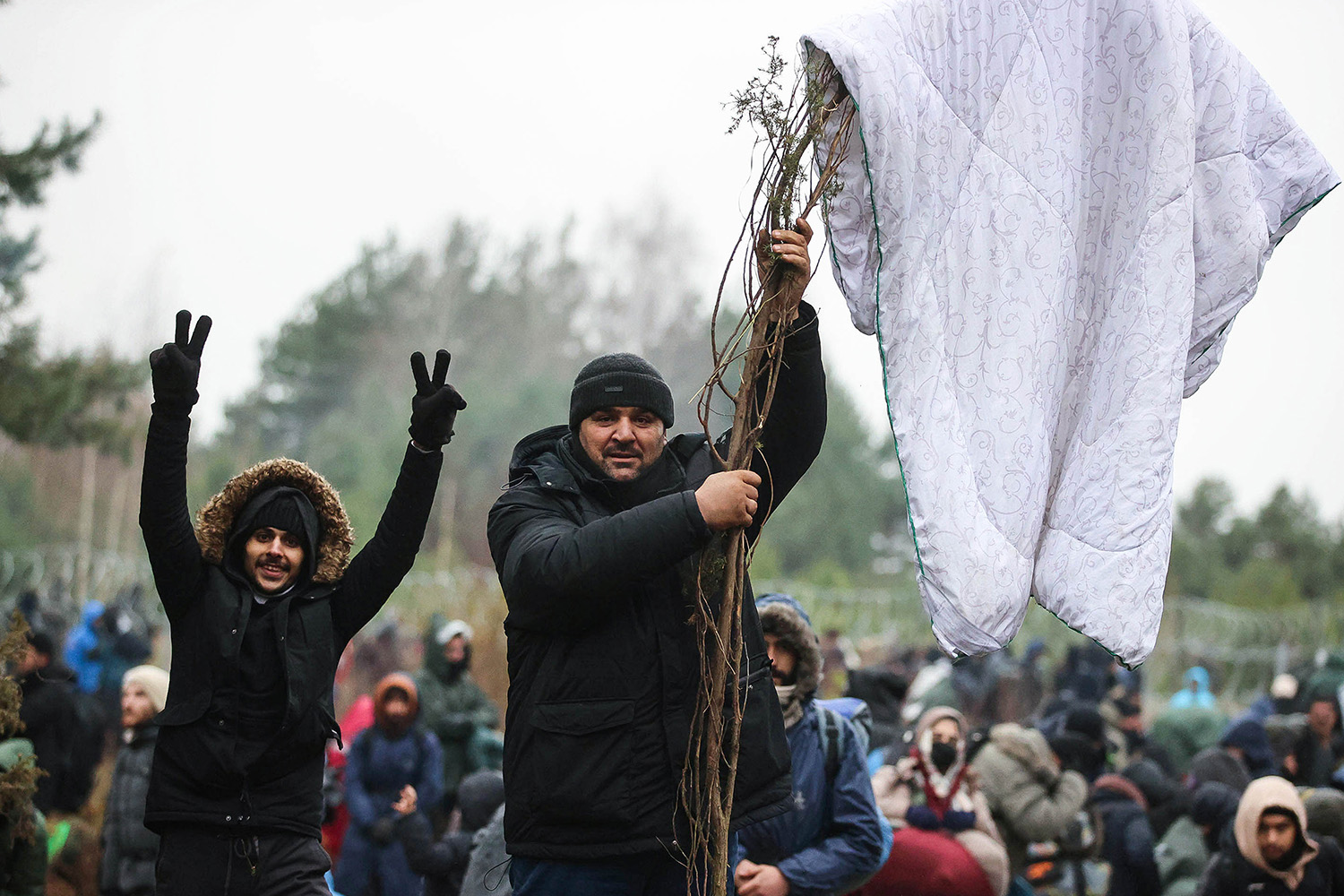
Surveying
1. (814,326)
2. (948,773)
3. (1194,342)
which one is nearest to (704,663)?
(814,326)

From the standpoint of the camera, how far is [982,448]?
3488 mm

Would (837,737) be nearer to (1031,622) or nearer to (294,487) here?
(294,487)

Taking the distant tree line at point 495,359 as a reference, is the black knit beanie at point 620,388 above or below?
below

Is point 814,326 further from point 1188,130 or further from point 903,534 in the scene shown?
point 903,534

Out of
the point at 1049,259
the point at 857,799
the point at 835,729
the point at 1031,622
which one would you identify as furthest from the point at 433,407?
the point at 1031,622

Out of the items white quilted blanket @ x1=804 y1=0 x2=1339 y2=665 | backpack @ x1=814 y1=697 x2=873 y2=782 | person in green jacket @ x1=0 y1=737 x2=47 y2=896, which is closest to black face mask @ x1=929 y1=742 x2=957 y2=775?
backpack @ x1=814 y1=697 x2=873 y2=782

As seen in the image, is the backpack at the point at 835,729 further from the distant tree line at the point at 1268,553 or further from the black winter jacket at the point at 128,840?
the distant tree line at the point at 1268,553

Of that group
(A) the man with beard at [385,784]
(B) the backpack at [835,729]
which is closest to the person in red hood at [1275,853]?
(B) the backpack at [835,729]

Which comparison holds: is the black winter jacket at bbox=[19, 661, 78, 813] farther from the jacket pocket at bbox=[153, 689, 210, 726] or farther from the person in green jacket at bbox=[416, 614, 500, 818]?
the jacket pocket at bbox=[153, 689, 210, 726]

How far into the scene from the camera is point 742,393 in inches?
130

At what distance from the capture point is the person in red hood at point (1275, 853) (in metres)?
5.75

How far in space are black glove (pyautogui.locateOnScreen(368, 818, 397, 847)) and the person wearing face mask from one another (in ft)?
7.68

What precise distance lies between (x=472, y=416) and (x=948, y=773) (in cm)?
3940

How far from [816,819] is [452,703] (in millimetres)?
4409
